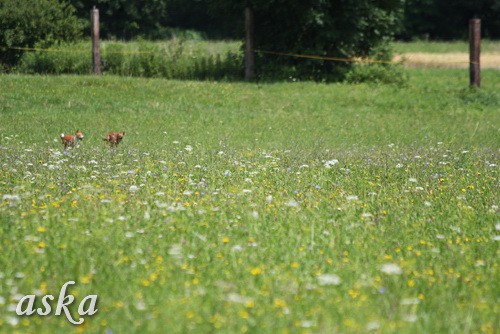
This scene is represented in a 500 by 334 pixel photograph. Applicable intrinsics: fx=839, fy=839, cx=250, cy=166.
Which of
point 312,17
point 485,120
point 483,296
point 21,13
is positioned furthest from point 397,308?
point 21,13

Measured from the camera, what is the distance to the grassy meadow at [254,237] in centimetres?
456

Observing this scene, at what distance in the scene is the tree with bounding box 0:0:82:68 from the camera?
2377cm

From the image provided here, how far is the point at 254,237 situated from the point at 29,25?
1972cm

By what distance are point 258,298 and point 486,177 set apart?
16.8 feet

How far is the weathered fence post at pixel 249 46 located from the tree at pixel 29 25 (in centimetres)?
564

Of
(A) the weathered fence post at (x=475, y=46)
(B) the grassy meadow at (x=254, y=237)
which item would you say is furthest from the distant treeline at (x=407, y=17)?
(B) the grassy meadow at (x=254, y=237)

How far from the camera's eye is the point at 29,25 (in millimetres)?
24203

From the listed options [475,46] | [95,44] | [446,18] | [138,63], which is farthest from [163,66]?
[446,18]

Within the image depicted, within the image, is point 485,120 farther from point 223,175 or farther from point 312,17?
point 223,175

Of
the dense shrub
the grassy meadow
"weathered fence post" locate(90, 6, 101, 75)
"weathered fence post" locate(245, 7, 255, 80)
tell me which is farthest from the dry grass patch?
the grassy meadow

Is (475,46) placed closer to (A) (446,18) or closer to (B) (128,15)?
(B) (128,15)

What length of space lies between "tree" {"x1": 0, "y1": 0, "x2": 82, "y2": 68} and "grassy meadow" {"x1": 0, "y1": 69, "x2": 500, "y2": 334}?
1140cm

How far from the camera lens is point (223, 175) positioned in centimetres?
880

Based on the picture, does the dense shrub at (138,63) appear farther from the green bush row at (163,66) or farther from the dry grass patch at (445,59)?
the dry grass patch at (445,59)
